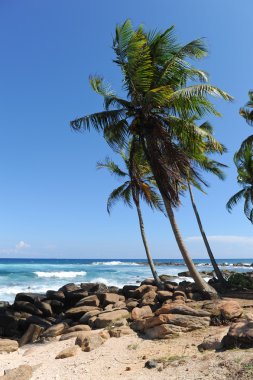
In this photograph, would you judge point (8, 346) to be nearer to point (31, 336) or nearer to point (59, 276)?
point (31, 336)

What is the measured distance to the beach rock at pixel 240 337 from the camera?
20.4ft

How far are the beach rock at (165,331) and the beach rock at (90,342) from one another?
1151 millimetres

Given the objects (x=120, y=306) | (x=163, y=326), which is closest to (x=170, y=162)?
(x=120, y=306)

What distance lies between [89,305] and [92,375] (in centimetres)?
727

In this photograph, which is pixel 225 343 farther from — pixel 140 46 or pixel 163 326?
pixel 140 46

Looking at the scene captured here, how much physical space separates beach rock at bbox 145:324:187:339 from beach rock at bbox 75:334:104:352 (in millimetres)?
1151

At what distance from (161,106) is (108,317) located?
7667mm

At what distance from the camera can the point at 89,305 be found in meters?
13.6

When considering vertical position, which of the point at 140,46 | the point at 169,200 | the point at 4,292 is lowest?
the point at 4,292

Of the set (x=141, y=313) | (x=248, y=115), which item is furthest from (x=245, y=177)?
(x=141, y=313)

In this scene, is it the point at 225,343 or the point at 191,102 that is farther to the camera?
the point at 191,102

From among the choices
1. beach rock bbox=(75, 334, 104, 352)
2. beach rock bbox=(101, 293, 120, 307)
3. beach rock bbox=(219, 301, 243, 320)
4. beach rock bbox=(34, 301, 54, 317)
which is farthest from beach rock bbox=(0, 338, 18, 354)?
beach rock bbox=(34, 301, 54, 317)

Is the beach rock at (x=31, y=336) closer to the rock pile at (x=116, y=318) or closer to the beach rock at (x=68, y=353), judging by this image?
the rock pile at (x=116, y=318)

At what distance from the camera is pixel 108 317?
1013 cm
